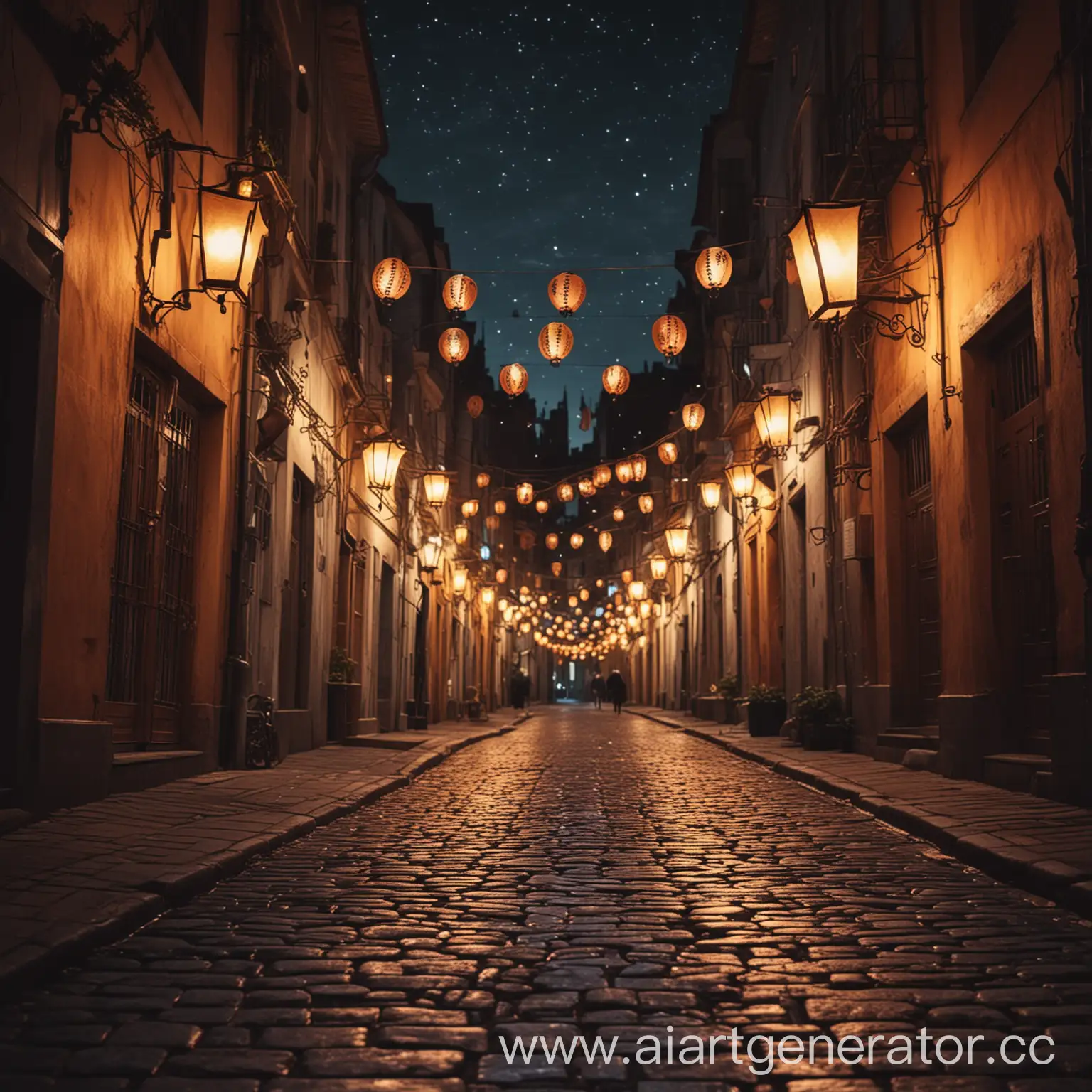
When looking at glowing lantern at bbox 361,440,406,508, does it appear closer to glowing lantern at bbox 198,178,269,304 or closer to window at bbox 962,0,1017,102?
glowing lantern at bbox 198,178,269,304

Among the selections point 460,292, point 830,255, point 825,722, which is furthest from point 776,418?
point 830,255

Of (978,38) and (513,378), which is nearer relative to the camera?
(978,38)

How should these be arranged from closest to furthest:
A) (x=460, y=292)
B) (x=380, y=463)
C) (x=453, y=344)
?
(x=460, y=292) < (x=380, y=463) < (x=453, y=344)

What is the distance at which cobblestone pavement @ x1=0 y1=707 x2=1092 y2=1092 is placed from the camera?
339cm

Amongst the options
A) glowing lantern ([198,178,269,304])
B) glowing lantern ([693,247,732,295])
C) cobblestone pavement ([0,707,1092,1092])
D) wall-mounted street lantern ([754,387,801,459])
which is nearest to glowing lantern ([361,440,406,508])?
glowing lantern ([693,247,732,295])

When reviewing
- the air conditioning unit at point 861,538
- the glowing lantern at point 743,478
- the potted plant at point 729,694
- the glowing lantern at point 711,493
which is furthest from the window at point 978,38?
the potted plant at point 729,694

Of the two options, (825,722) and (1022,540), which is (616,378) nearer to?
(825,722)

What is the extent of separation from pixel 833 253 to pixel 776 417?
293 inches

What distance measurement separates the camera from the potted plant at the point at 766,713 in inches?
832

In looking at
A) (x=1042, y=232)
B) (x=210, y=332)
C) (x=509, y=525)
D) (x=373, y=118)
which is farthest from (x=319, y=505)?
(x=509, y=525)

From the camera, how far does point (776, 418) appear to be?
723 inches

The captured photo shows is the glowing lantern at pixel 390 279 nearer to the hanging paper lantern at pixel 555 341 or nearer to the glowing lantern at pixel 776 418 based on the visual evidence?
the hanging paper lantern at pixel 555 341

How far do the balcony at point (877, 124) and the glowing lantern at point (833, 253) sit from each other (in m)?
1.74

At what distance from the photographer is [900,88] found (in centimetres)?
1329
